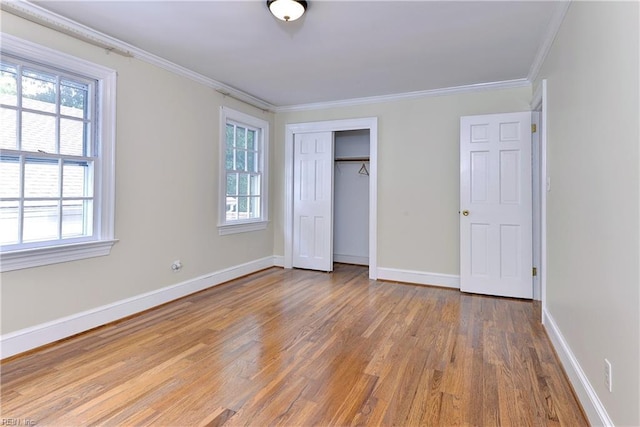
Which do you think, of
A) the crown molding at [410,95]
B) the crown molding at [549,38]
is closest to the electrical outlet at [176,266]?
the crown molding at [410,95]

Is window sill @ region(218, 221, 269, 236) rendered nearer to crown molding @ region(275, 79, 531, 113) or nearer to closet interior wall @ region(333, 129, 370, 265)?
closet interior wall @ region(333, 129, 370, 265)

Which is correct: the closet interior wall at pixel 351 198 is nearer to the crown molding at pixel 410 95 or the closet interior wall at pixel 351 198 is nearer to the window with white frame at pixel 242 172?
the crown molding at pixel 410 95

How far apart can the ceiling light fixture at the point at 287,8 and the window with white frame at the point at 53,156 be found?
1590mm

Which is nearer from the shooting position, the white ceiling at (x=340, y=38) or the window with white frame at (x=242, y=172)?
the white ceiling at (x=340, y=38)

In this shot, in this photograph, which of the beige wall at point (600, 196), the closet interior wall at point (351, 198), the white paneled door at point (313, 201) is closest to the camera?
the beige wall at point (600, 196)

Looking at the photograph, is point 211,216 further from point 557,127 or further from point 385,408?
point 557,127

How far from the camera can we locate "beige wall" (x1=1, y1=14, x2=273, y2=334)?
243 centimetres

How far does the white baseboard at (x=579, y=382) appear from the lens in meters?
1.52

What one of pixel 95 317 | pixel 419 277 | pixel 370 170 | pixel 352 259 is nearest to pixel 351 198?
pixel 352 259

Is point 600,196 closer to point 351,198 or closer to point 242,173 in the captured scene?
point 242,173

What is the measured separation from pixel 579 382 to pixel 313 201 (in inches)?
143

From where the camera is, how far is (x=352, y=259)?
5.61m

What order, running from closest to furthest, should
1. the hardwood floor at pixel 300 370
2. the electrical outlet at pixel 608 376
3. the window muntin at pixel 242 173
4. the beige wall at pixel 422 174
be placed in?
the electrical outlet at pixel 608 376
the hardwood floor at pixel 300 370
the beige wall at pixel 422 174
the window muntin at pixel 242 173

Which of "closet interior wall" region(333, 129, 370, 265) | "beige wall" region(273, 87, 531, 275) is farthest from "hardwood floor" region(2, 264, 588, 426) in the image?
"closet interior wall" region(333, 129, 370, 265)
